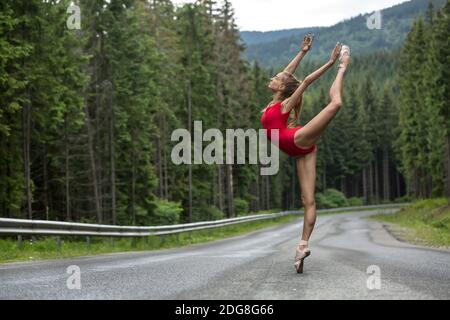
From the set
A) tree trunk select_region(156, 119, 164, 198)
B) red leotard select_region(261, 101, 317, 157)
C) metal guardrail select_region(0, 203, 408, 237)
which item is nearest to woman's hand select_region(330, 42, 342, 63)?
red leotard select_region(261, 101, 317, 157)

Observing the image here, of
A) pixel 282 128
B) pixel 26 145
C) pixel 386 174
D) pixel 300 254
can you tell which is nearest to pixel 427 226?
pixel 26 145

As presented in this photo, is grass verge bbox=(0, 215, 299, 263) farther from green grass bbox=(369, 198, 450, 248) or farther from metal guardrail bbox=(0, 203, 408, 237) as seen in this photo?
green grass bbox=(369, 198, 450, 248)

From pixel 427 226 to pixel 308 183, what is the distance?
2798 centimetres

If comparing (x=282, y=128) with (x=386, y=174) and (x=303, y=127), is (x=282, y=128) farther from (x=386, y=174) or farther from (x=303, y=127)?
(x=386, y=174)

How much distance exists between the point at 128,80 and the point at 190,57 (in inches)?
454

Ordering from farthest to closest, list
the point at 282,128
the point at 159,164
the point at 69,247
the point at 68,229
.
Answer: the point at 159,164, the point at 69,247, the point at 68,229, the point at 282,128

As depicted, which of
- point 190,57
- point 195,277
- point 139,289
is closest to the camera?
point 139,289

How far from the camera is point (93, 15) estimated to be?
109 feet

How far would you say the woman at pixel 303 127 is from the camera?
567 centimetres

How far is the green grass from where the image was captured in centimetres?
1979

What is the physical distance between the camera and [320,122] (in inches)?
221

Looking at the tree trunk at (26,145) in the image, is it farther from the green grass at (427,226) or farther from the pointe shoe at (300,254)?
the pointe shoe at (300,254)
